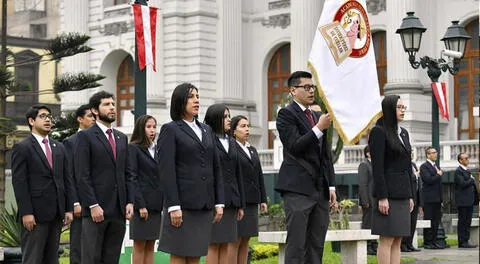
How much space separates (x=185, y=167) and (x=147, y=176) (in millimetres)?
2429

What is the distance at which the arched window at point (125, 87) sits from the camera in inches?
2044

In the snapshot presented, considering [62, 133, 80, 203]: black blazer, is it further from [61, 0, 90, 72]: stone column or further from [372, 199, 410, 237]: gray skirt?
[61, 0, 90, 72]: stone column

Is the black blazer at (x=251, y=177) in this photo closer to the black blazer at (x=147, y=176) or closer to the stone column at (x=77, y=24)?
the black blazer at (x=147, y=176)

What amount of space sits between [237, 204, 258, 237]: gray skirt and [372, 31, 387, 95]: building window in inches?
1223

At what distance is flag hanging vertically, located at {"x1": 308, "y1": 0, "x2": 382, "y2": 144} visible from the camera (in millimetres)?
11758

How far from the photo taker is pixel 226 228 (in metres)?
12.5

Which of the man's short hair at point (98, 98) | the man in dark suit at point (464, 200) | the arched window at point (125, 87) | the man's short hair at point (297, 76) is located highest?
the arched window at point (125, 87)

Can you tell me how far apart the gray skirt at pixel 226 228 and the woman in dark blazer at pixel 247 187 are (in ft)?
3.21

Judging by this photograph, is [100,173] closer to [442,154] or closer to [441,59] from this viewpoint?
[441,59]

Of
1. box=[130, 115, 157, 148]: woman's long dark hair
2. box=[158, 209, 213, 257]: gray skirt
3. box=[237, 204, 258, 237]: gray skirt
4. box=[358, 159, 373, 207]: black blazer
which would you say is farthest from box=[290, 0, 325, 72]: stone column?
box=[158, 209, 213, 257]: gray skirt

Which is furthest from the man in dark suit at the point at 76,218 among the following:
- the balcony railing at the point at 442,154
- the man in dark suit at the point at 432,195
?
the balcony railing at the point at 442,154

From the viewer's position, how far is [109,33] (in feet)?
172

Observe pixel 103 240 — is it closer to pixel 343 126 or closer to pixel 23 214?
pixel 23 214

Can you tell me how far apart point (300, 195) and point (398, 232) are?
1.49 m
